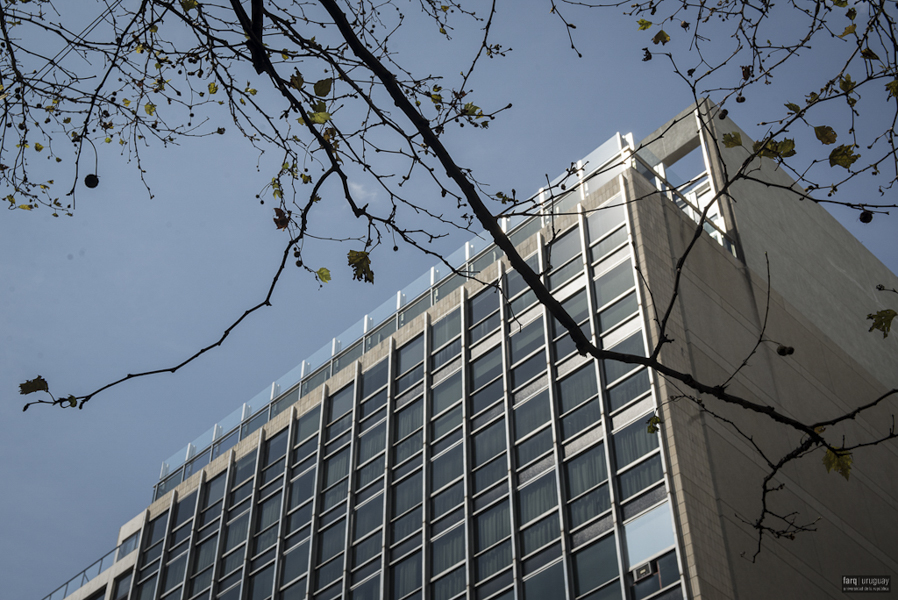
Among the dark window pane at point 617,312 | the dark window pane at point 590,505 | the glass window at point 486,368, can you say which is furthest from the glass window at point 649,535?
the glass window at point 486,368

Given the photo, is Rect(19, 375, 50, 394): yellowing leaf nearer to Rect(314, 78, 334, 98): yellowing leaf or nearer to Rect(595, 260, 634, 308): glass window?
Rect(314, 78, 334, 98): yellowing leaf

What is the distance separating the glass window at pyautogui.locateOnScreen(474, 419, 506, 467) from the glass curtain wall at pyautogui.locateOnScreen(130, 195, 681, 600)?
40mm

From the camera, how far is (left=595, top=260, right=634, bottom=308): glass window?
2158 cm

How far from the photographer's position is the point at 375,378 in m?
28.4

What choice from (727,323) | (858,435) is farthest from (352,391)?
(858,435)

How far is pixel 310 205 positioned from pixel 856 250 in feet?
112

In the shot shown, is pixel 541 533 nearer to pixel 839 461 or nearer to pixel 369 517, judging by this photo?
pixel 369 517

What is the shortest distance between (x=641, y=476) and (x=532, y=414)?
4.13 metres

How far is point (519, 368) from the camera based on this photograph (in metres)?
23.1

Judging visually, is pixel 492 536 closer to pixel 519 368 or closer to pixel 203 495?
pixel 519 368

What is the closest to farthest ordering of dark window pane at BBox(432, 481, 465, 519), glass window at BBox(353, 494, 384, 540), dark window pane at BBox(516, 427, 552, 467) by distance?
dark window pane at BBox(516, 427, 552, 467) < dark window pane at BBox(432, 481, 465, 519) < glass window at BBox(353, 494, 384, 540)

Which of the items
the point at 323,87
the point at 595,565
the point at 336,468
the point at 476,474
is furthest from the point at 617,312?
the point at 323,87

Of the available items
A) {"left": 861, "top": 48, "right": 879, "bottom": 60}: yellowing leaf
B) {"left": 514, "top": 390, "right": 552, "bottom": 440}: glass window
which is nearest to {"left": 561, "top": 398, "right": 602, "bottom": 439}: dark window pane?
{"left": 514, "top": 390, "right": 552, "bottom": 440}: glass window

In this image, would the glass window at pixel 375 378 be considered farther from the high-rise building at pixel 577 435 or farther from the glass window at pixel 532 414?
the glass window at pixel 532 414
